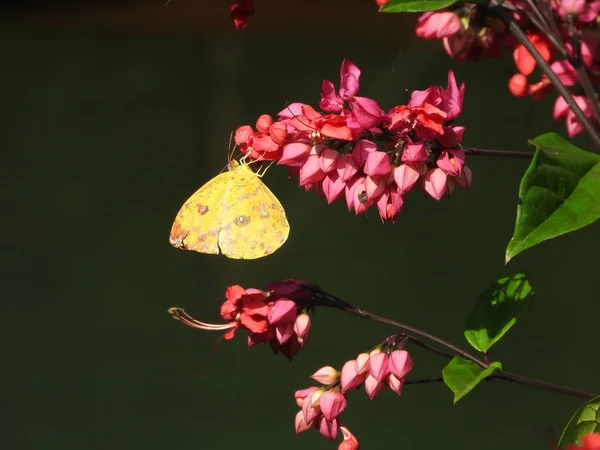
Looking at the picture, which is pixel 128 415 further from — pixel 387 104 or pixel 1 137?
pixel 387 104

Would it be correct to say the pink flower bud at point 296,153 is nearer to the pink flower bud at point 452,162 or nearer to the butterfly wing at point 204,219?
the pink flower bud at point 452,162

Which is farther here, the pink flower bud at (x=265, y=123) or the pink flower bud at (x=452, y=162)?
the pink flower bud at (x=265, y=123)

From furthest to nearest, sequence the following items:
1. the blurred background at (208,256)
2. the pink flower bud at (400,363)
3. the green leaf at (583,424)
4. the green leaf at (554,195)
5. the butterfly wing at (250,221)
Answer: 1. the blurred background at (208,256)
2. the butterfly wing at (250,221)
3. the pink flower bud at (400,363)
4. the green leaf at (583,424)
5. the green leaf at (554,195)

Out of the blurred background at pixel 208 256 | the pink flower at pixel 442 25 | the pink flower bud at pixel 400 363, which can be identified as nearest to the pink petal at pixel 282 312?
the pink flower bud at pixel 400 363

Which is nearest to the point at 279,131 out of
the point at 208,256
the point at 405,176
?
the point at 405,176

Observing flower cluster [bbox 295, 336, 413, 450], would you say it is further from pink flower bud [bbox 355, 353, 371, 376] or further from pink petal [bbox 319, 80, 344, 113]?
pink petal [bbox 319, 80, 344, 113]

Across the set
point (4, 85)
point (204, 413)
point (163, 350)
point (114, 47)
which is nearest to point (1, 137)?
point (4, 85)

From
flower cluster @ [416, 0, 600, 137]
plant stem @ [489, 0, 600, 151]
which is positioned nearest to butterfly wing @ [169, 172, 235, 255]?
flower cluster @ [416, 0, 600, 137]
